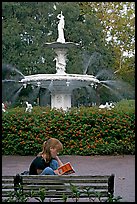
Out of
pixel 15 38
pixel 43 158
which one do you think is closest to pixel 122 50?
pixel 15 38

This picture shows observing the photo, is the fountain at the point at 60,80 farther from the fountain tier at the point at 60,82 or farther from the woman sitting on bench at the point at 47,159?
the woman sitting on bench at the point at 47,159

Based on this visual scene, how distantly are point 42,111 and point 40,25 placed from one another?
70.3 ft

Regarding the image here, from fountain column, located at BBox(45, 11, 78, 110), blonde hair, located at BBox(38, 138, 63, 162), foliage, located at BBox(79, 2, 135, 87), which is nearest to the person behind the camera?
blonde hair, located at BBox(38, 138, 63, 162)

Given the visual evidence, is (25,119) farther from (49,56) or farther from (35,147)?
(49,56)

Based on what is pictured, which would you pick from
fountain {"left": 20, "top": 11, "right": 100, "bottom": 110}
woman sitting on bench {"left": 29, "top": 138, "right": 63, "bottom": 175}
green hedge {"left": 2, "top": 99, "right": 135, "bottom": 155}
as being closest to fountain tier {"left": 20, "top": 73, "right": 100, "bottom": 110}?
fountain {"left": 20, "top": 11, "right": 100, "bottom": 110}

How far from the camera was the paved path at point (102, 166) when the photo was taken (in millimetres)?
8984

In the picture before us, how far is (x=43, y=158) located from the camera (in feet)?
20.7

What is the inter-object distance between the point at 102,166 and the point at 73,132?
3143mm

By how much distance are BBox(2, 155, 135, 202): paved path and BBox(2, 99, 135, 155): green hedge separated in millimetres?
476

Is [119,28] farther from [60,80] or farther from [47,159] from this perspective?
[47,159]

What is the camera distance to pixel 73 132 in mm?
15141

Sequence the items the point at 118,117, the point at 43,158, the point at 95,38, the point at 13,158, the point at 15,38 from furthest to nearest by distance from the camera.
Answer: the point at 95,38, the point at 15,38, the point at 118,117, the point at 13,158, the point at 43,158

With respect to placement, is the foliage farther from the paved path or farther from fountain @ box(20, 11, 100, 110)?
the paved path

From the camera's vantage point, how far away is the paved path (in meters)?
8.98
